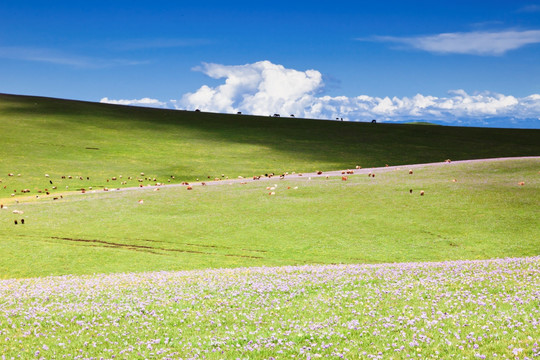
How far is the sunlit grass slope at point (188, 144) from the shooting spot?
72625mm

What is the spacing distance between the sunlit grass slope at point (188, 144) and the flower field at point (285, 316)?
153 ft

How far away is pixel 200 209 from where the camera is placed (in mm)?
41844

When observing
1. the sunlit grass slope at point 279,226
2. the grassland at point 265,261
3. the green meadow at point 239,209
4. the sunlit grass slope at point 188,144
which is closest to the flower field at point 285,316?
the grassland at point 265,261

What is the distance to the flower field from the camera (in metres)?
12.0

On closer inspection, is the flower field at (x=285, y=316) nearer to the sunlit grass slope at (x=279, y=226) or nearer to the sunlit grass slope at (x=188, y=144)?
the sunlit grass slope at (x=279, y=226)

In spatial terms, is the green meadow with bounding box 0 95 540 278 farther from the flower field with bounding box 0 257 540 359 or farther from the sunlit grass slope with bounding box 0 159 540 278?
the flower field with bounding box 0 257 540 359

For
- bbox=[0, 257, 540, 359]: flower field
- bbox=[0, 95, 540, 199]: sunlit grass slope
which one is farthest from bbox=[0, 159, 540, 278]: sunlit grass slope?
bbox=[0, 95, 540, 199]: sunlit grass slope

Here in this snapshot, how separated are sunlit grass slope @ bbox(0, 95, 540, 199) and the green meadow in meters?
0.59

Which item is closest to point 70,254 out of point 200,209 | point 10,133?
point 200,209

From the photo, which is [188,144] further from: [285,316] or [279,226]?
[285,316]

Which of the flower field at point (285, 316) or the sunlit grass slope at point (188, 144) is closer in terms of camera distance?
the flower field at point (285, 316)

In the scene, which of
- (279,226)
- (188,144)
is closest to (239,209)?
(279,226)

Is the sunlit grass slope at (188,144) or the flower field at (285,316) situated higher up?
the sunlit grass slope at (188,144)

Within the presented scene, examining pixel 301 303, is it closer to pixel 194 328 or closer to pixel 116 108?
pixel 194 328
